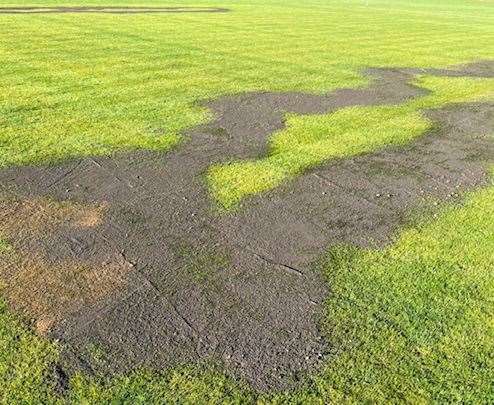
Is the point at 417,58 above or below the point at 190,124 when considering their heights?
below

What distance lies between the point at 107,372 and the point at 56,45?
19026 mm

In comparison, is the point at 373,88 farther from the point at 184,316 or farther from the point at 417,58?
the point at 184,316

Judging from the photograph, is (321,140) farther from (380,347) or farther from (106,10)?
(106,10)

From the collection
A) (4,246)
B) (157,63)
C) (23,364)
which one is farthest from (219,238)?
(157,63)

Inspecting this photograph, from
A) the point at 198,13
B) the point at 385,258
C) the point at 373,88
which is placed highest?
the point at 385,258

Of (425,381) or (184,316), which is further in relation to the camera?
(184,316)

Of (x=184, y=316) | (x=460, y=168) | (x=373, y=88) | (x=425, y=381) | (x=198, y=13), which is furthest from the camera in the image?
(x=198, y=13)

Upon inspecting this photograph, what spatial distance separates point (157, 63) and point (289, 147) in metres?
9.18

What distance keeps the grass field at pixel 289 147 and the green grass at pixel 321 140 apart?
5 cm

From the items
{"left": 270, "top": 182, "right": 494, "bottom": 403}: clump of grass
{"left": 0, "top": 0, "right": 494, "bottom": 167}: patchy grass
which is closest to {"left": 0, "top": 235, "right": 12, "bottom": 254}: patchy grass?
{"left": 0, "top": 0, "right": 494, "bottom": 167}: patchy grass

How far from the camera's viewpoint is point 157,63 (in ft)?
63.3

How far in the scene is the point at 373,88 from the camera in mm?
17609

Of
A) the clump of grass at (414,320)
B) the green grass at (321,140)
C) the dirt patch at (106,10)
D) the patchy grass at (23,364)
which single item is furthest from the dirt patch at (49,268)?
the dirt patch at (106,10)

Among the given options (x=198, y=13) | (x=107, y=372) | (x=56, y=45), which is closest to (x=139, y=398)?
(x=107, y=372)
